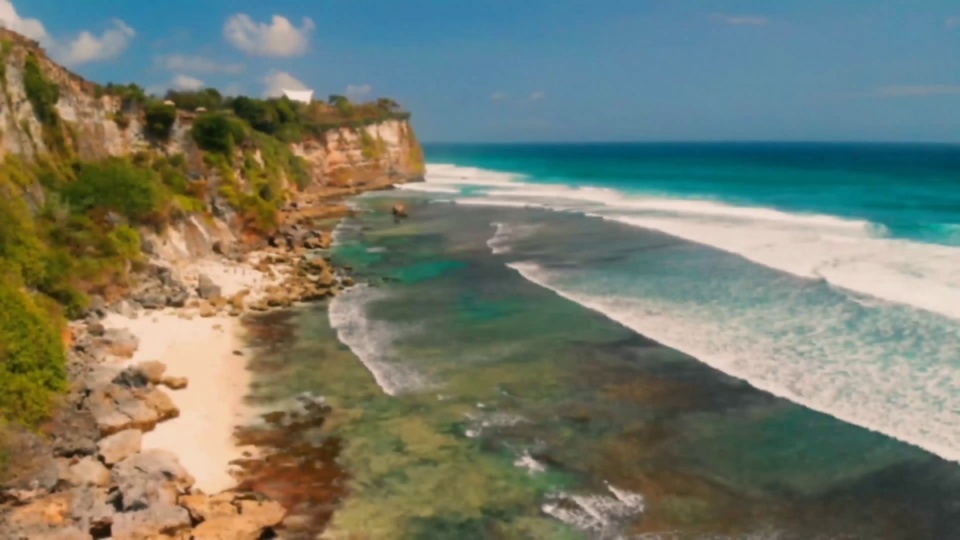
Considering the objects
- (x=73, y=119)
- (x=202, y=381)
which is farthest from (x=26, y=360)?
(x=73, y=119)

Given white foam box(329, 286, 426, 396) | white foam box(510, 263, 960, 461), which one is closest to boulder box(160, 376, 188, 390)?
white foam box(329, 286, 426, 396)

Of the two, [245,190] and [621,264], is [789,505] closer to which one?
[621,264]

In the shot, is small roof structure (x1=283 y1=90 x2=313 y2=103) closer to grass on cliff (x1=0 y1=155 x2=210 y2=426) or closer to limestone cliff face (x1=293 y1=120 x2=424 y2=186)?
limestone cliff face (x1=293 y1=120 x2=424 y2=186)

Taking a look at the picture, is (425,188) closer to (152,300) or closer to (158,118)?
(158,118)

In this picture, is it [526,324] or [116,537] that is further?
[526,324]

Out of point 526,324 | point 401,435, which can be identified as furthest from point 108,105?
point 401,435
